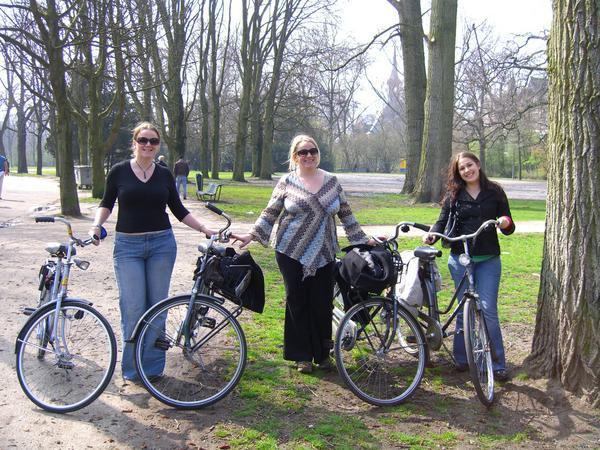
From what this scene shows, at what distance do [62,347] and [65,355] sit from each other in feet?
0.22

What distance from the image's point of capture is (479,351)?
13.9 feet

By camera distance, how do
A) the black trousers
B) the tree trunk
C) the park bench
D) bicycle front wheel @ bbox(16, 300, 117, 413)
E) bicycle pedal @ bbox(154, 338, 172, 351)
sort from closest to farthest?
1. bicycle front wheel @ bbox(16, 300, 117, 413)
2. bicycle pedal @ bbox(154, 338, 172, 351)
3. the black trousers
4. the park bench
5. the tree trunk

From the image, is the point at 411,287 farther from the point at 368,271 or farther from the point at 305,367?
the point at 305,367

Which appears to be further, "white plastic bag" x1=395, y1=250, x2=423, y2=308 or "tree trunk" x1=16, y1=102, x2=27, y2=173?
"tree trunk" x1=16, y1=102, x2=27, y2=173

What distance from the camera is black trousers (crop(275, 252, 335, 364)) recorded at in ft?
15.2

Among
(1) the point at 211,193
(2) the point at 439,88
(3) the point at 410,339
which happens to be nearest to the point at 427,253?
(3) the point at 410,339

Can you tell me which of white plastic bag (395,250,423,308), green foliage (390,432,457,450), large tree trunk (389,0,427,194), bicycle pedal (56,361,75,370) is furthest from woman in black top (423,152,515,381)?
large tree trunk (389,0,427,194)

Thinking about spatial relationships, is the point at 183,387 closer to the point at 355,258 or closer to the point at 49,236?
the point at 355,258

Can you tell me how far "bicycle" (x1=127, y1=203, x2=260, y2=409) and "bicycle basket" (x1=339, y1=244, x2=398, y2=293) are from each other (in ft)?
2.53

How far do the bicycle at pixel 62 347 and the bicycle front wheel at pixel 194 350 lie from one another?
292 mm

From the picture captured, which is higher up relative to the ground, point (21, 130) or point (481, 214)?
point (21, 130)

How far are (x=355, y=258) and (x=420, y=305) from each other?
71 centimetres

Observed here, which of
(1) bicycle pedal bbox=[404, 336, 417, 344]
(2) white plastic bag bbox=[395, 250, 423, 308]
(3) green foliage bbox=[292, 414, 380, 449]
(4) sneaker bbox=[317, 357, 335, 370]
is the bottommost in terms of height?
(3) green foliage bbox=[292, 414, 380, 449]

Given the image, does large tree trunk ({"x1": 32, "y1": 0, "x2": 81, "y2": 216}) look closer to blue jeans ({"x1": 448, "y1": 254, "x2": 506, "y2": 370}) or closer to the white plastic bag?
the white plastic bag
